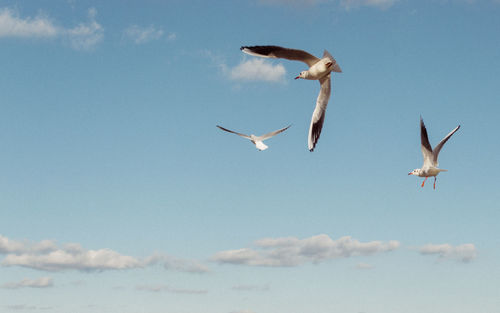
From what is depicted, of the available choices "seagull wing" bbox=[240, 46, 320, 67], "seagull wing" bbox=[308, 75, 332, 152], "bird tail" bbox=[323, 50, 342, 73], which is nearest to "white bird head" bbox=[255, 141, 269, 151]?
"seagull wing" bbox=[308, 75, 332, 152]

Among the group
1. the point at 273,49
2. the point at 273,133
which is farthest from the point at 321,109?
the point at 273,133

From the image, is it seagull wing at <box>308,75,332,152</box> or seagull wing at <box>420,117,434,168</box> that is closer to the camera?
seagull wing at <box>308,75,332,152</box>

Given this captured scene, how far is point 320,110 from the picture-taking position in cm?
Result: 3706

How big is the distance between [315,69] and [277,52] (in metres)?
2.67

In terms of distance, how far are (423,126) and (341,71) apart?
624 inches

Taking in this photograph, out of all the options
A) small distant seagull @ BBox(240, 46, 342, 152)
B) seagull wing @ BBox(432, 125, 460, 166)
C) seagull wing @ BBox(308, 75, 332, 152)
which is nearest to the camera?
small distant seagull @ BBox(240, 46, 342, 152)

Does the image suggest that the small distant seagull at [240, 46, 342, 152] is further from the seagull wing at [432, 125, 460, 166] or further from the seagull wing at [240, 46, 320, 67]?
the seagull wing at [432, 125, 460, 166]

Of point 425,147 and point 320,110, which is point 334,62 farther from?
point 425,147

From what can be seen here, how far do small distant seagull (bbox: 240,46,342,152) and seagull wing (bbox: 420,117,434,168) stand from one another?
13.8 metres

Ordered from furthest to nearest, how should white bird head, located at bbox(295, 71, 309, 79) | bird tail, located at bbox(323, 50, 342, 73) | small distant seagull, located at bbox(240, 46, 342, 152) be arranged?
white bird head, located at bbox(295, 71, 309, 79) < bird tail, located at bbox(323, 50, 342, 73) < small distant seagull, located at bbox(240, 46, 342, 152)

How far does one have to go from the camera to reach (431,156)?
4778 centimetres

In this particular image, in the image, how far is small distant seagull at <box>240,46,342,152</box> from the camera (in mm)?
33625

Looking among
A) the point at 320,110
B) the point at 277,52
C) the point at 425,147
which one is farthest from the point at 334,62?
the point at 425,147

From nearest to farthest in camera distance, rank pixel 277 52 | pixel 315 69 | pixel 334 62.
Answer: pixel 277 52
pixel 334 62
pixel 315 69
